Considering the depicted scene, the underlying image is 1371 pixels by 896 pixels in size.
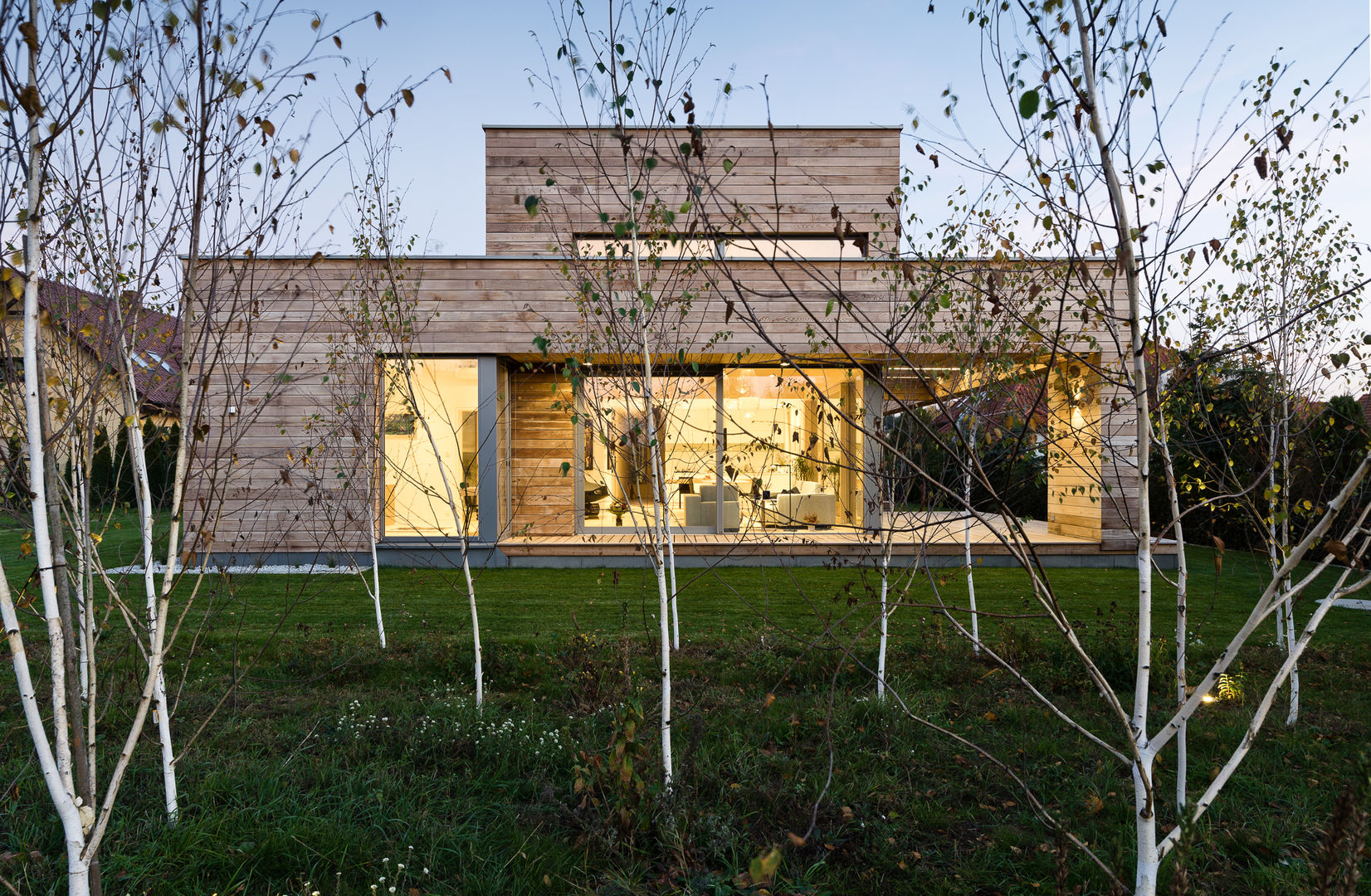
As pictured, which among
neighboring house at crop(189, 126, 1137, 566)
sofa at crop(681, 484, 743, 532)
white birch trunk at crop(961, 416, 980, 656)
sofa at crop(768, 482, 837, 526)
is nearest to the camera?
white birch trunk at crop(961, 416, 980, 656)

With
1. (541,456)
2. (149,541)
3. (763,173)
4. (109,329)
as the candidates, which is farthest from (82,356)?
(763,173)

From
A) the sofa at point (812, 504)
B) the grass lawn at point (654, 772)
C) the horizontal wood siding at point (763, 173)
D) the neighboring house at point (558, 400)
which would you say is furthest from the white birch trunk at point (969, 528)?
the horizontal wood siding at point (763, 173)

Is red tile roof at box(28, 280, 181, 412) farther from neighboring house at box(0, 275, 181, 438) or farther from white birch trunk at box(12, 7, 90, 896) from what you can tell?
white birch trunk at box(12, 7, 90, 896)

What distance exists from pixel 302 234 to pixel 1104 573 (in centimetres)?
957

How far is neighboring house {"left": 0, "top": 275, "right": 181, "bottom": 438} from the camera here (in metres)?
2.11

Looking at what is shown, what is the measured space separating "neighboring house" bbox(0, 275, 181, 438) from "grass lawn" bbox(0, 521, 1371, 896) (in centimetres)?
83

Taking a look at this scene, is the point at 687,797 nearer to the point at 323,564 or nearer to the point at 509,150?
the point at 323,564

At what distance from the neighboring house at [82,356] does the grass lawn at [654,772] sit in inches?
32.8

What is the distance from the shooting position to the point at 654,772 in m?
3.33

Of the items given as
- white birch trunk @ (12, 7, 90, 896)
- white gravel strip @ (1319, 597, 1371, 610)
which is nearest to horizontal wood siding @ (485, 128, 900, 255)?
white gravel strip @ (1319, 597, 1371, 610)

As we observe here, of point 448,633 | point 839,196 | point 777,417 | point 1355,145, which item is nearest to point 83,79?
point 448,633

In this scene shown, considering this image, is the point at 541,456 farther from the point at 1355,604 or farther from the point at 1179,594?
the point at 1179,594

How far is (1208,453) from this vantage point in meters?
7.66

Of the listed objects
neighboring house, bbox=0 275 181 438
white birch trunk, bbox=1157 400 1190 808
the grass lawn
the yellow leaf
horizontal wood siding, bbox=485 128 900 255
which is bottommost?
the grass lawn
